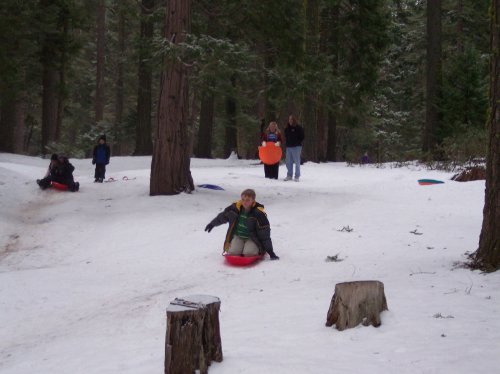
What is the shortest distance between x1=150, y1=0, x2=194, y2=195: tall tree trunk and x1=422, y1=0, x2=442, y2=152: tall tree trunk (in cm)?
1269

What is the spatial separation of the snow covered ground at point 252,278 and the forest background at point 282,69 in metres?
3.42

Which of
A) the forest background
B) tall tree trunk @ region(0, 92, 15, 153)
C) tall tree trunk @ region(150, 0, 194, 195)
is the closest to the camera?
tall tree trunk @ region(150, 0, 194, 195)

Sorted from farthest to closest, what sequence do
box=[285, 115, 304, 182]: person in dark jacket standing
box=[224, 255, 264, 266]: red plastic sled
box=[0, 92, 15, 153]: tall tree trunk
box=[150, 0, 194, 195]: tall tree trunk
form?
box=[0, 92, 15, 153]: tall tree trunk
box=[285, 115, 304, 182]: person in dark jacket standing
box=[150, 0, 194, 195]: tall tree trunk
box=[224, 255, 264, 266]: red plastic sled

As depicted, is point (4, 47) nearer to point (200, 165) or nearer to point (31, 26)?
point (31, 26)

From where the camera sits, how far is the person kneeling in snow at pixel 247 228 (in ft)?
26.8

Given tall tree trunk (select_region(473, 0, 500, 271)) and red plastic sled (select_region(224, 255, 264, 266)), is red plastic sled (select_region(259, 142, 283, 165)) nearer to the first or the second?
red plastic sled (select_region(224, 255, 264, 266))

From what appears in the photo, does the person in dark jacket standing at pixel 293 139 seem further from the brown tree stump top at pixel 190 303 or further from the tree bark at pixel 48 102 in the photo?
the tree bark at pixel 48 102

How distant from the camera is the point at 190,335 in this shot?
Answer: 13.2 feet

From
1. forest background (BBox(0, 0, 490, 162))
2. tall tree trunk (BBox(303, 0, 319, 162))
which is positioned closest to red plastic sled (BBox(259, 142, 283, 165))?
forest background (BBox(0, 0, 490, 162))

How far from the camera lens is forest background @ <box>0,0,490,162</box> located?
13.7m

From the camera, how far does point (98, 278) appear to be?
7.74 m

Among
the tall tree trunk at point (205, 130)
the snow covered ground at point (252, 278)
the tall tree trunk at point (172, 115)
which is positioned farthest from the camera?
the tall tree trunk at point (205, 130)

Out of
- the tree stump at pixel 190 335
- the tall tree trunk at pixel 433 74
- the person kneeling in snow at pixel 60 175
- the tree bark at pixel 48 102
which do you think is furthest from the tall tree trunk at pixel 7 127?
the tree stump at pixel 190 335

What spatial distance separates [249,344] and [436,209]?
7.80 meters
